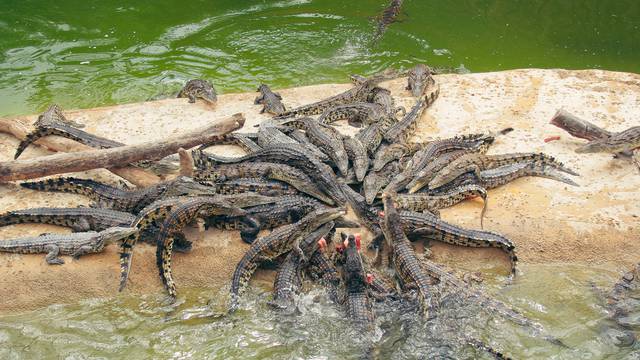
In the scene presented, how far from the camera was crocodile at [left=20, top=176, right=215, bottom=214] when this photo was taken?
6.62 m

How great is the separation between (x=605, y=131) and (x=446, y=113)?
6.88 feet

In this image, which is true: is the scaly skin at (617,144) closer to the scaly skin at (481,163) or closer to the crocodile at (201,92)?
the scaly skin at (481,163)

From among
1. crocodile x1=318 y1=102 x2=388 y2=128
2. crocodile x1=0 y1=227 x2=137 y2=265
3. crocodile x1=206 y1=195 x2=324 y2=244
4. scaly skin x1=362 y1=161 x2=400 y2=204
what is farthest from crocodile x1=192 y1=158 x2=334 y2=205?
crocodile x1=318 y1=102 x2=388 y2=128

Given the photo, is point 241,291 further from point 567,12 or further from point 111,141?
point 567,12

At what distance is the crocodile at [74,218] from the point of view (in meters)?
6.47

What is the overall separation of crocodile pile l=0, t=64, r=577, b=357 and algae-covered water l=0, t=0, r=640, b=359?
0.75 ft

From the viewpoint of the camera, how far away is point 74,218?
6547 mm

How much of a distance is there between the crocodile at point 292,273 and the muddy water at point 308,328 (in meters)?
0.12

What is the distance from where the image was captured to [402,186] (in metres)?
6.90

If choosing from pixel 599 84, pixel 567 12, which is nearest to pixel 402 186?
pixel 599 84

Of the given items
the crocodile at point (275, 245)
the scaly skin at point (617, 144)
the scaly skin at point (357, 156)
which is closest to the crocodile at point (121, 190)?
the crocodile at point (275, 245)

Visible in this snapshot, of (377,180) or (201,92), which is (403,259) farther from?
(201,92)

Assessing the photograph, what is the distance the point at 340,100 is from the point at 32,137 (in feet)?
14.2

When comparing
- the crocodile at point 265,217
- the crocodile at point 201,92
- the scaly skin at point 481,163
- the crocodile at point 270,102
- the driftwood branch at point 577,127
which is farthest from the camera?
the crocodile at point 201,92
